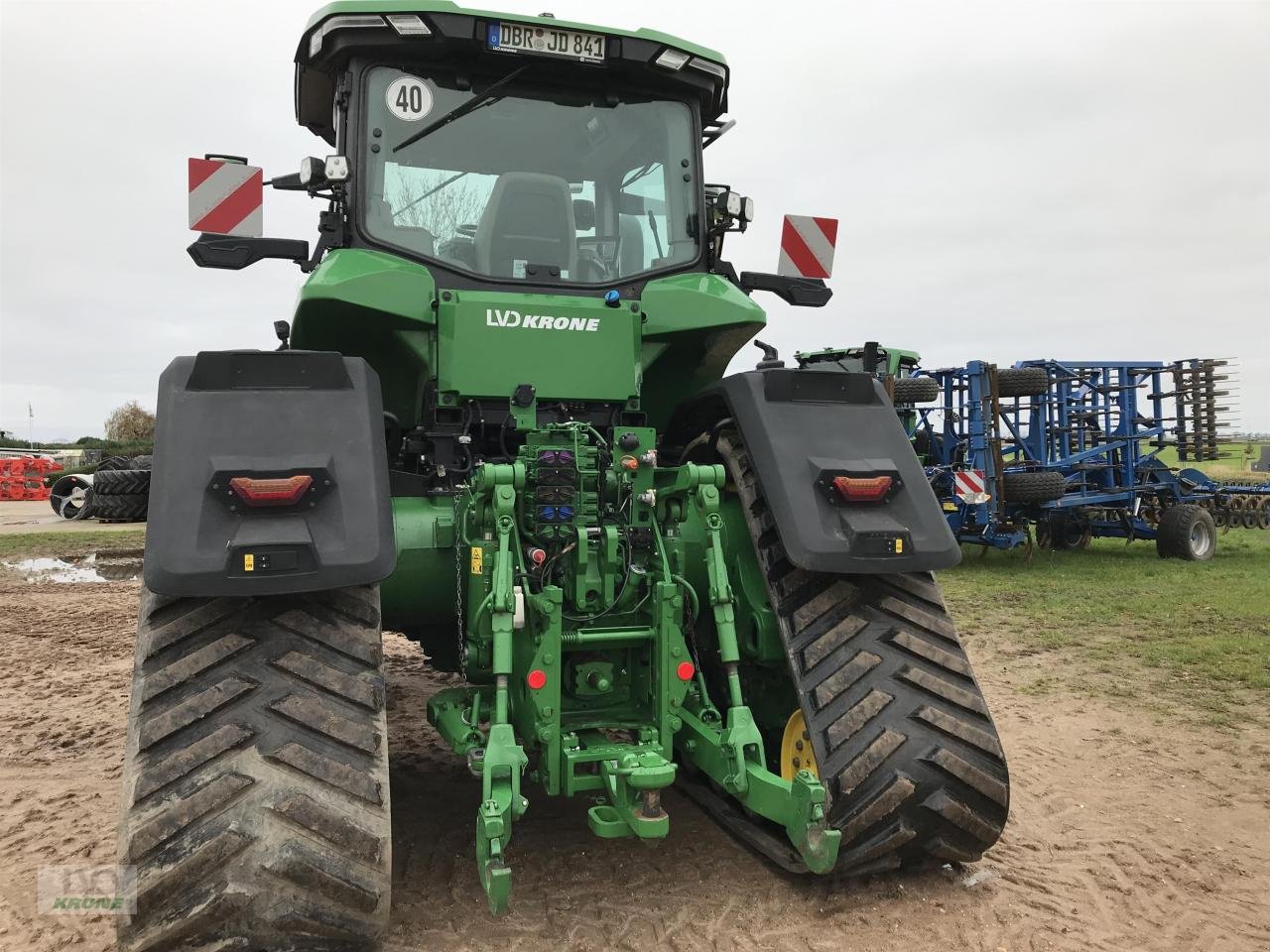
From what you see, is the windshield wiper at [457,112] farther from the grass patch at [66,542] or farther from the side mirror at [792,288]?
the grass patch at [66,542]

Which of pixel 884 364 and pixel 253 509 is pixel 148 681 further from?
pixel 884 364

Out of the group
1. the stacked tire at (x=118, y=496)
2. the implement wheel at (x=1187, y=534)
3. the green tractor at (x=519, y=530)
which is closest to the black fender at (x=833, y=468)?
the green tractor at (x=519, y=530)

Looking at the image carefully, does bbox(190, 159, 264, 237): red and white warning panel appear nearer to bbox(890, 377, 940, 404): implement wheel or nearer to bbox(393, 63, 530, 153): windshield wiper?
bbox(393, 63, 530, 153): windshield wiper

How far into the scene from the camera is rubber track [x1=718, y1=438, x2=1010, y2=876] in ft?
9.78

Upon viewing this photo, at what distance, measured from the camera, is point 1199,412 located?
47.8 ft

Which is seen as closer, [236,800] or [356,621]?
[236,800]

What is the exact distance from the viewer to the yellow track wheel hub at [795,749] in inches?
140

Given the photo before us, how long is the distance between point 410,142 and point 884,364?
993 cm

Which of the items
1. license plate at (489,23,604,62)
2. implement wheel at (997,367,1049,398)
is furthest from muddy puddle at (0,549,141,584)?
implement wheel at (997,367,1049,398)

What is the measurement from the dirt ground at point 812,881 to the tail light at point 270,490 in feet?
4.49

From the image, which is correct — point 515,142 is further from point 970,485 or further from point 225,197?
point 970,485

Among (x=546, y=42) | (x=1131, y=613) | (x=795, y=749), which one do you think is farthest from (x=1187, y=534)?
(x=546, y=42)

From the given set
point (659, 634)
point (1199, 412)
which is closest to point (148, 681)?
point (659, 634)

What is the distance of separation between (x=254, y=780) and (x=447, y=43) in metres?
2.82
